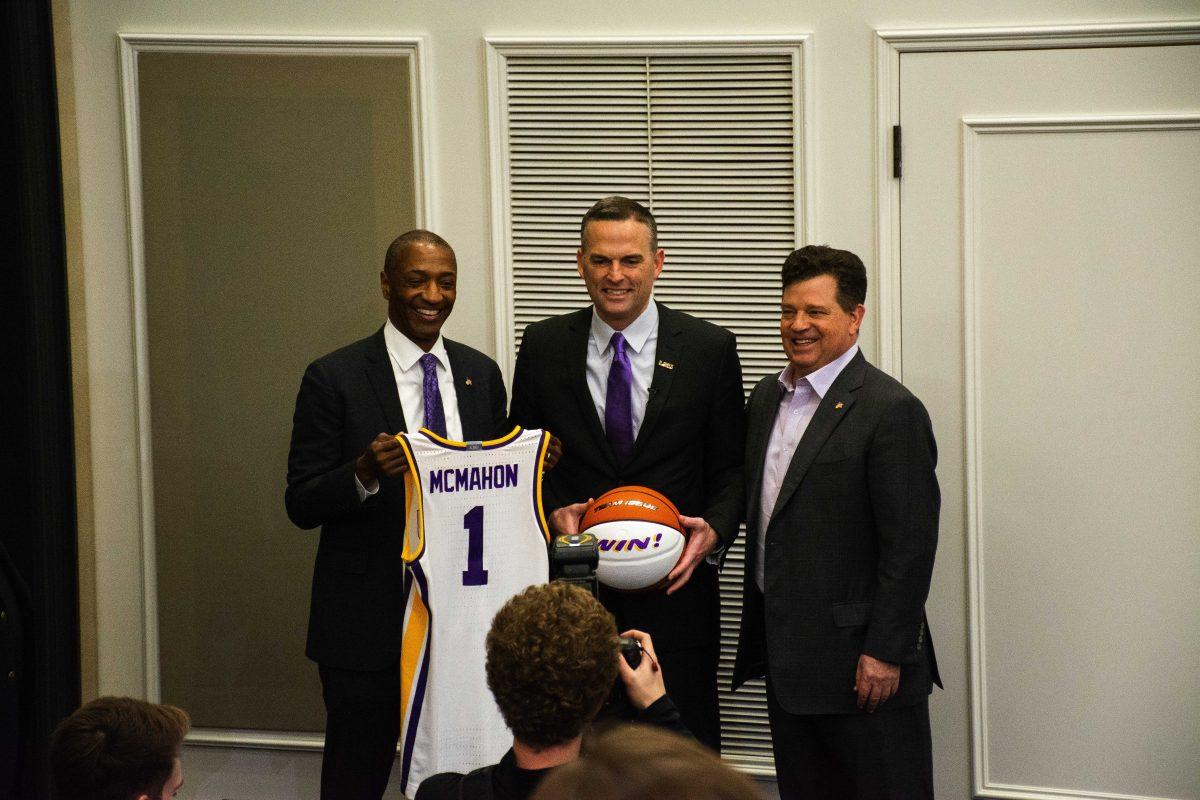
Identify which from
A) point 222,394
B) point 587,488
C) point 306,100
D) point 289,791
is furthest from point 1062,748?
point 306,100

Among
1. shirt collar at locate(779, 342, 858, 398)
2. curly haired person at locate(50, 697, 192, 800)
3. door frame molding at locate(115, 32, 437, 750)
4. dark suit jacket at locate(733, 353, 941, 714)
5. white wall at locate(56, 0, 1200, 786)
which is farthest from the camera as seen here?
door frame molding at locate(115, 32, 437, 750)

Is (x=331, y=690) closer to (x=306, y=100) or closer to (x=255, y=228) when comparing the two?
(x=255, y=228)

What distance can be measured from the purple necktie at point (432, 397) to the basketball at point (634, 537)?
1.59 feet

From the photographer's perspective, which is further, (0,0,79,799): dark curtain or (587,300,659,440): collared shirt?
(0,0,79,799): dark curtain

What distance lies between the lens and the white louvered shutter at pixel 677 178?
3.87m

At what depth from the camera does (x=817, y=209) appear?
382 centimetres

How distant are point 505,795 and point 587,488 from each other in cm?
133

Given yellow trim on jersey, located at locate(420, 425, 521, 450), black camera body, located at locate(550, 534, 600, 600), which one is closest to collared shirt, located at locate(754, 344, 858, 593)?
black camera body, located at locate(550, 534, 600, 600)

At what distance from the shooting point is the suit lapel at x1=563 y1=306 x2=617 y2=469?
10.2 ft

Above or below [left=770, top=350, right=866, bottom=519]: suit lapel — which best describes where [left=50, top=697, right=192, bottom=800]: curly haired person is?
below

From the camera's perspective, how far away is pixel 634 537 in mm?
2830

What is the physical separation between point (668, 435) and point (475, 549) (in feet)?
1.98

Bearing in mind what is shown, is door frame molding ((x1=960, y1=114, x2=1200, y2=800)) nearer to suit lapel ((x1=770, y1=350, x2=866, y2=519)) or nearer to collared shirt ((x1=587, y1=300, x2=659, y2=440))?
suit lapel ((x1=770, y1=350, x2=866, y2=519))

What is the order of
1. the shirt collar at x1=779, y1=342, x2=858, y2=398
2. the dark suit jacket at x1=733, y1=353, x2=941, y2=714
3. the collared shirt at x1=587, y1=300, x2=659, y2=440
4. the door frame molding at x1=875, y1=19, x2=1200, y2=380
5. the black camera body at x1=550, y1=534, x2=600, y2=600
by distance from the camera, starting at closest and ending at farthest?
the black camera body at x1=550, y1=534, x2=600, y2=600
the dark suit jacket at x1=733, y1=353, x2=941, y2=714
the shirt collar at x1=779, y1=342, x2=858, y2=398
the collared shirt at x1=587, y1=300, x2=659, y2=440
the door frame molding at x1=875, y1=19, x2=1200, y2=380
